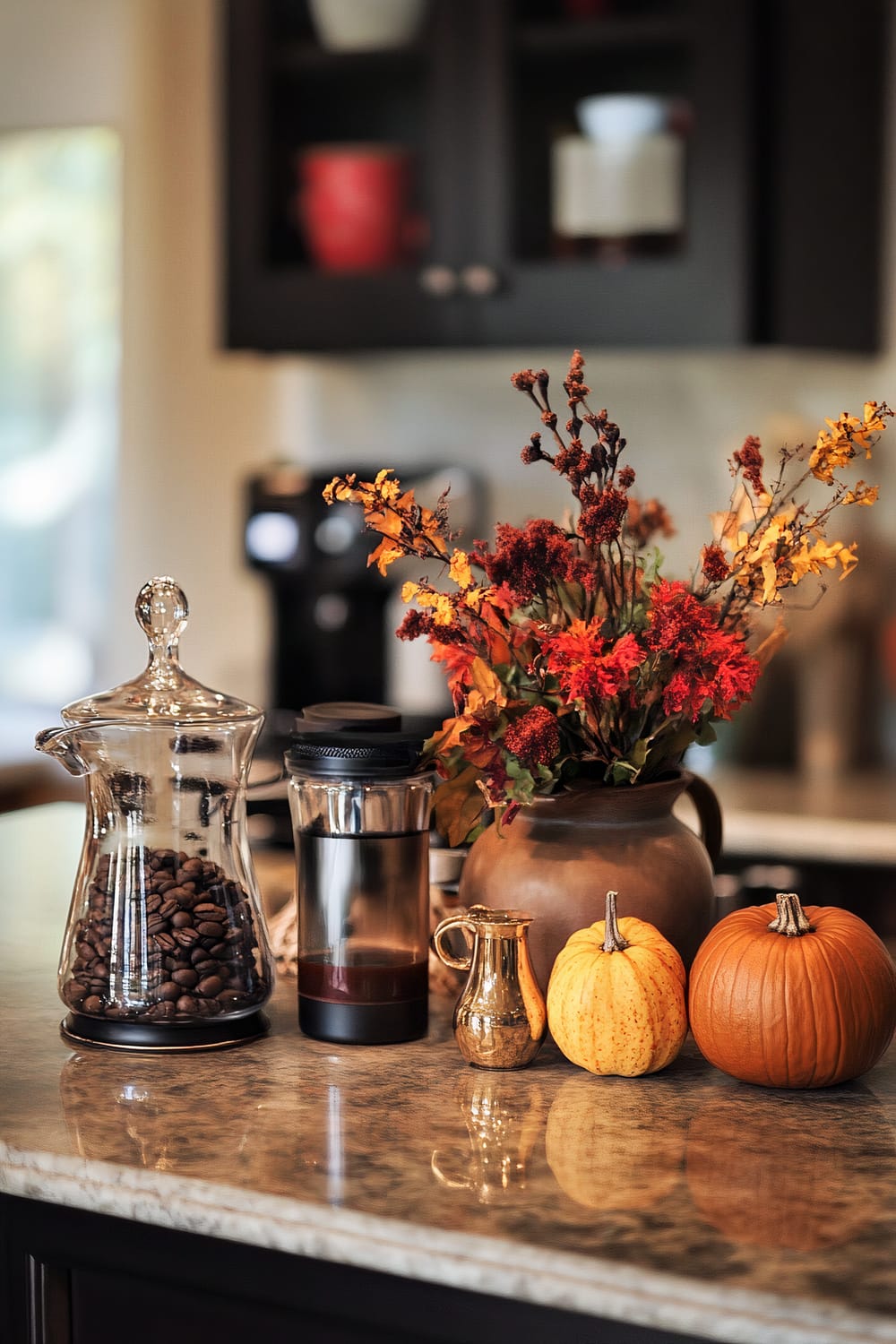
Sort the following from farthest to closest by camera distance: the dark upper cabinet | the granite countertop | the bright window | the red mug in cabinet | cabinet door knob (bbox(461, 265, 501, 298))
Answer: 1. the bright window
2. the red mug in cabinet
3. cabinet door knob (bbox(461, 265, 501, 298))
4. the dark upper cabinet
5. the granite countertop

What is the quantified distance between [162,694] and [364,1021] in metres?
0.28

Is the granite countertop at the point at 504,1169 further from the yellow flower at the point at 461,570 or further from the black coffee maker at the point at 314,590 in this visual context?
the black coffee maker at the point at 314,590

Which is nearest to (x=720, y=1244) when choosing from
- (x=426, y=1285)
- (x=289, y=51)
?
(x=426, y=1285)

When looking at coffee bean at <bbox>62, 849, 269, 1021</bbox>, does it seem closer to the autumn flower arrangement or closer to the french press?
the french press

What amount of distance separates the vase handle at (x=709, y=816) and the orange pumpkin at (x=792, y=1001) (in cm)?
23

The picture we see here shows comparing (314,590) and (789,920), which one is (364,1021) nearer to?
(789,920)

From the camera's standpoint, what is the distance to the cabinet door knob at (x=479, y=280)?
285 cm

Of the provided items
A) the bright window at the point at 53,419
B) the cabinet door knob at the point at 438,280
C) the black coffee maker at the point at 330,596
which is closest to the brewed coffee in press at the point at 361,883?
Answer: the black coffee maker at the point at 330,596

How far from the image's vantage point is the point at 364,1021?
3.78 ft

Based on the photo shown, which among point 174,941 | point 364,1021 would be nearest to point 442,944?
point 364,1021

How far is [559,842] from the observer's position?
1.17 m

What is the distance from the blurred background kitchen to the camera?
9.02 ft

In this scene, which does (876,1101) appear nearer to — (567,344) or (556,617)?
(556,617)

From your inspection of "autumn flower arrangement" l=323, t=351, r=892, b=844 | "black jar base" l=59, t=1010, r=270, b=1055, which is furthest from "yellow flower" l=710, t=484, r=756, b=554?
"black jar base" l=59, t=1010, r=270, b=1055
